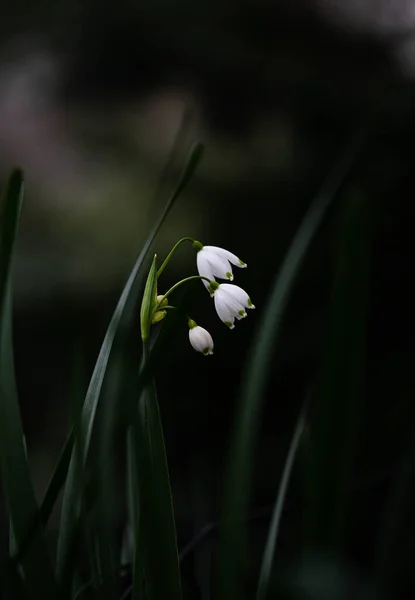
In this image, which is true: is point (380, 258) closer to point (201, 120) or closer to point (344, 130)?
point (344, 130)

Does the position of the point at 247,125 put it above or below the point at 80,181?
above

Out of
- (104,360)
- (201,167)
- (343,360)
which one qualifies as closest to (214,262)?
(104,360)

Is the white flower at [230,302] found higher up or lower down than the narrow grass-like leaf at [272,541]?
higher up

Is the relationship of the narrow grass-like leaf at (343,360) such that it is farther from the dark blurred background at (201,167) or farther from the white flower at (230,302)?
the dark blurred background at (201,167)

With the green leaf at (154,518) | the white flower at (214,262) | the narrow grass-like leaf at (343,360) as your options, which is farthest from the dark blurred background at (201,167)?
the narrow grass-like leaf at (343,360)

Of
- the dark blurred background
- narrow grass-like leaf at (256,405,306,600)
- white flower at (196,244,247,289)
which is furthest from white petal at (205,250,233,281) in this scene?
the dark blurred background

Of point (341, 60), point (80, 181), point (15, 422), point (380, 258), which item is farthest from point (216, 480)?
point (15, 422)
